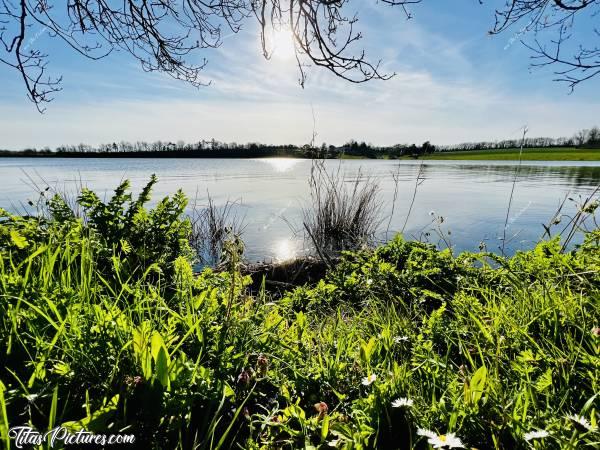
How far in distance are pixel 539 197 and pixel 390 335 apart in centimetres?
1410

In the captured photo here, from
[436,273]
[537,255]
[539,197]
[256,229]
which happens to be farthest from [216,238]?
[539,197]

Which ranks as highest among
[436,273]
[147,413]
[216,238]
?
[147,413]

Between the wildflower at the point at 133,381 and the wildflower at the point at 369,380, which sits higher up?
the wildflower at the point at 133,381

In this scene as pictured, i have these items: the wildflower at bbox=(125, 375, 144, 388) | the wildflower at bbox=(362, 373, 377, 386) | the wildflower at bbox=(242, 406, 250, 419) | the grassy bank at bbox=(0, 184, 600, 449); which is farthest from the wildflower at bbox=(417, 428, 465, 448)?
the wildflower at bbox=(125, 375, 144, 388)

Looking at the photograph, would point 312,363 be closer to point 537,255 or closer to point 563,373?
point 563,373

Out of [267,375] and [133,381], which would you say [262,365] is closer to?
[267,375]

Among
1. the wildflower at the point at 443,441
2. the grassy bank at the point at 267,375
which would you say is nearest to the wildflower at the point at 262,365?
the grassy bank at the point at 267,375

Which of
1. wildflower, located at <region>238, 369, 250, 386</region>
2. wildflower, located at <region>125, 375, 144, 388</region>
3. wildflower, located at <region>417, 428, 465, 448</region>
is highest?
wildflower, located at <region>125, 375, 144, 388</region>

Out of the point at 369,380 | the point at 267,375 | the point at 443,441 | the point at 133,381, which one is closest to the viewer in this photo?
the point at 443,441

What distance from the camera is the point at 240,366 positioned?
4.83ft

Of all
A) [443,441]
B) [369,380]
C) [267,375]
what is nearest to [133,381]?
[267,375]

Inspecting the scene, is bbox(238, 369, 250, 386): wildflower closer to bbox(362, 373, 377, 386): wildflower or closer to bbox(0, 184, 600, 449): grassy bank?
bbox(0, 184, 600, 449): grassy bank

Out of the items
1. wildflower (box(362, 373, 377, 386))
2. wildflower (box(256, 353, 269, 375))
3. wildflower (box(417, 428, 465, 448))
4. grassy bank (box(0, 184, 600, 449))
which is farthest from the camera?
wildflower (box(256, 353, 269, 375))

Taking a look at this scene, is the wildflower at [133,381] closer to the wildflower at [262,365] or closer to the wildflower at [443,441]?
the wildflower at [262,365]
